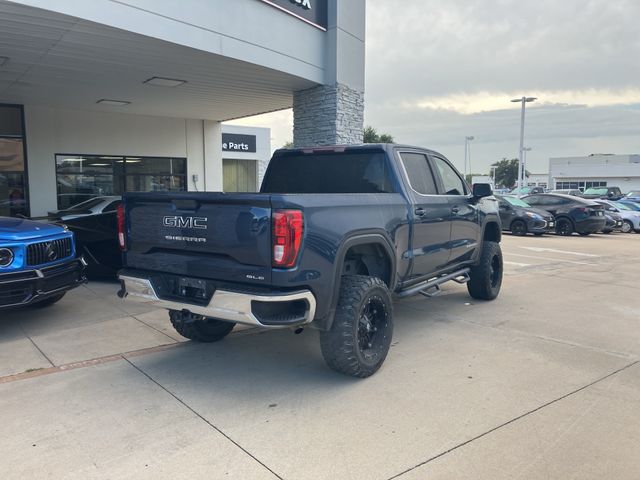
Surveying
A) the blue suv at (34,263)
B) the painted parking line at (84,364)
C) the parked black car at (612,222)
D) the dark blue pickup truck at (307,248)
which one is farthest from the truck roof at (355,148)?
the parked black car at (612,222)

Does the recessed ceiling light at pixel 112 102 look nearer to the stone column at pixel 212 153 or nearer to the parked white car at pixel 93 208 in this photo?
the stone column at pixel 212 153

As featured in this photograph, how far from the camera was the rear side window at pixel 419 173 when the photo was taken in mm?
5527

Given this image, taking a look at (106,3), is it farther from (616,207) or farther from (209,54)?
(616,207)

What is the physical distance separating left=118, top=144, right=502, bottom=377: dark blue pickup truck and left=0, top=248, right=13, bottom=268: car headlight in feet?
5.23

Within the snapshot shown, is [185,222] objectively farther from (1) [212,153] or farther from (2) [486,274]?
(1) [212,153]

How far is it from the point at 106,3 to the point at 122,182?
29.6 ft

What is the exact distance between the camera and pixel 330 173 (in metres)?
5.61

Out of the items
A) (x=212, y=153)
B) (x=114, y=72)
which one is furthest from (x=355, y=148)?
(x=212, y=153)

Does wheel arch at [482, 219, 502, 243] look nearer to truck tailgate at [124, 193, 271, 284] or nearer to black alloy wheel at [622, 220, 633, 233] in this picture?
truck tailgate at [124, 193, 271, 284]

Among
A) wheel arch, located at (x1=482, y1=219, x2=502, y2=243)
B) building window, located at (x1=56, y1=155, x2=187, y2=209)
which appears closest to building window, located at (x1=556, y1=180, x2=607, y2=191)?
building window, located at (x1=56, y1=155, x2=187, y2=209)

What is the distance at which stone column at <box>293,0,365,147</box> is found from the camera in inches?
418

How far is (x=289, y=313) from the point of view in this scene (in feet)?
12.7

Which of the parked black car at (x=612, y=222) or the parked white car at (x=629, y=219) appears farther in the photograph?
the parked white car at (x=629, y=219)

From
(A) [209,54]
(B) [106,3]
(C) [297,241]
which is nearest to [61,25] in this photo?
(B) [106,3]
